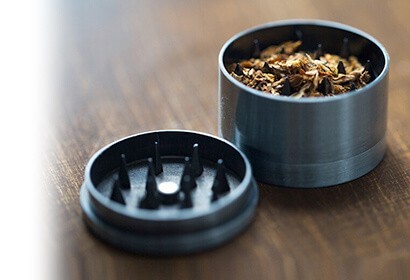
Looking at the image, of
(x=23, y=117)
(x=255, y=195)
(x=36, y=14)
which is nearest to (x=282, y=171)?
(x=255, y=195)

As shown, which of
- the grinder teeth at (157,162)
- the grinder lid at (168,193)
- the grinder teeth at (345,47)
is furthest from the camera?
the grinder teeth at (345,47)

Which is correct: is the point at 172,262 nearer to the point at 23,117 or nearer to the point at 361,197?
the point at 361,197

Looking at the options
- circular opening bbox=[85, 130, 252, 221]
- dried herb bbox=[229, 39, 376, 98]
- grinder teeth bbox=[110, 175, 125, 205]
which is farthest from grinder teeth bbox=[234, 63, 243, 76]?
grinder teeth bbox=[110, 175, 125, 205]

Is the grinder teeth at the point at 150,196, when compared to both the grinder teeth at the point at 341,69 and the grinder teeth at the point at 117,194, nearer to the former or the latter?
the grinder teeth at the point at 117,194

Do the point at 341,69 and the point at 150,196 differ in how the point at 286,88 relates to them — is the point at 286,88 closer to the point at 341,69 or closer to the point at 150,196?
the point at 341,69

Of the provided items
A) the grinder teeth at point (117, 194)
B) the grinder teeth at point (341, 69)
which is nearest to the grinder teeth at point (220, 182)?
the grinder teeth at point (117, 194)

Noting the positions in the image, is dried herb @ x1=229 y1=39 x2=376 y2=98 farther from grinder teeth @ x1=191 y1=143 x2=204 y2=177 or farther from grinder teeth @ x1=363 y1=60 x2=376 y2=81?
grinder teeth @ x1=191 y1=143 x2=204 y2=177
